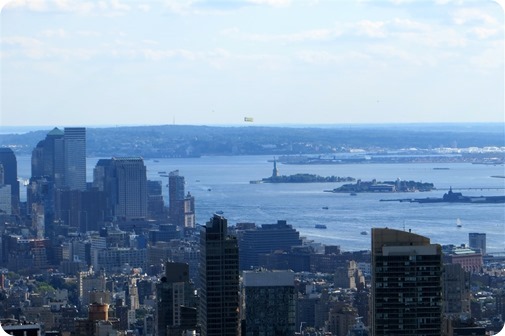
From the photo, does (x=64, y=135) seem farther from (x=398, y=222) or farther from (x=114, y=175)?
(x=398, y=222)

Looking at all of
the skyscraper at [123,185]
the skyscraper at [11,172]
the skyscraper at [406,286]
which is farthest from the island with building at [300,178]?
the skyscraper at [406,286]

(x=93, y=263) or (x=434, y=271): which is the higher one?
(x=434, y=271)

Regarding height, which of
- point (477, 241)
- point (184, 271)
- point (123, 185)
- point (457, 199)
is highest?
point (184, 271)

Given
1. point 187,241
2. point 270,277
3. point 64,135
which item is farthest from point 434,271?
point 64,135

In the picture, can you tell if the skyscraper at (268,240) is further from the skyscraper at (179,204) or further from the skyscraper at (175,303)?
the skyscraper at (175,303)

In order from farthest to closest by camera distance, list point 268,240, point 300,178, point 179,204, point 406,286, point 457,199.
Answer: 1. point 300,178
2. point 457,199
3. point 179,204
4. point 268,240
5. point 406,286

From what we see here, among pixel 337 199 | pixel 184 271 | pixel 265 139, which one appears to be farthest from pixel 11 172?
pixel 184 271

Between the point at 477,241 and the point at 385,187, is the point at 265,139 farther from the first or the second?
the point at 477,241
